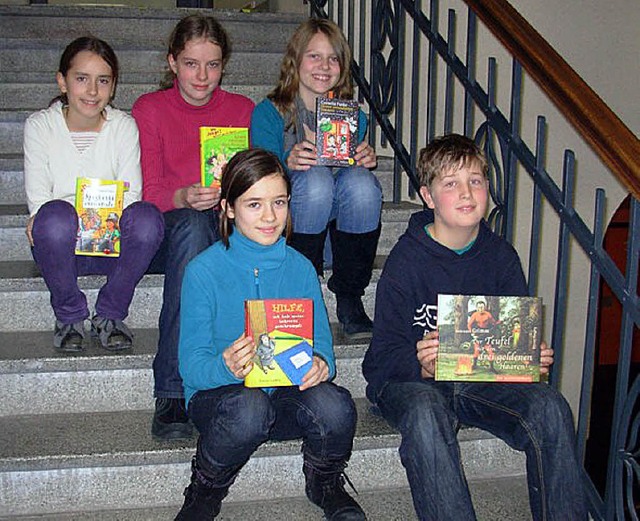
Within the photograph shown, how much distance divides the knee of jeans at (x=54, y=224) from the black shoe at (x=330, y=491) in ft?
2.95

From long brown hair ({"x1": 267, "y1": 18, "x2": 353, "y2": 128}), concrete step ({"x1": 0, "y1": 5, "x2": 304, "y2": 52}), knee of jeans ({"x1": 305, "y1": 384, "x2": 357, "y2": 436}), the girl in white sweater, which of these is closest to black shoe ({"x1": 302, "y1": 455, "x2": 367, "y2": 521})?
knee of jeans ({"x1": 305, "y1": 384, "x2": 357, "y2": 436})

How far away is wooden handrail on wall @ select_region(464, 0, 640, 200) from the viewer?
170cm

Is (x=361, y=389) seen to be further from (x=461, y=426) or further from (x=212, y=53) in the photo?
(x=212, y=53)

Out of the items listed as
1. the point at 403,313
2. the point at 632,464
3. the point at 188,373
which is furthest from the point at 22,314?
the point at 632,464

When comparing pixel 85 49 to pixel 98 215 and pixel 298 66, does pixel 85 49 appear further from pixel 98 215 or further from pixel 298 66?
pixel 298 66

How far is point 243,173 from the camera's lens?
192 centimetres

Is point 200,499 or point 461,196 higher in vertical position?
point 461,196

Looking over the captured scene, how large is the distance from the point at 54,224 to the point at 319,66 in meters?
0.95

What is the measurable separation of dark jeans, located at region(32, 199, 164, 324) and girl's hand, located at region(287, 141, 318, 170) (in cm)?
44

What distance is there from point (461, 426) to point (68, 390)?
1088 mm

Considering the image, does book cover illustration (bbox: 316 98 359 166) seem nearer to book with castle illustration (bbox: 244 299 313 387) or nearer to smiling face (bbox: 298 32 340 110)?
smiling face (bbox: 298 32 340 110)

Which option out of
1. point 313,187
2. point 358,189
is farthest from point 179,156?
point 358,189

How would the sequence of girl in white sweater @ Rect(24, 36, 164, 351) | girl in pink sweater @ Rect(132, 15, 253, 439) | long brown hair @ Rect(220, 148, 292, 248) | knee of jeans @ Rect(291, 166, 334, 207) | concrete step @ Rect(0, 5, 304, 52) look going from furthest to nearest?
concrete step @ Rect(0, 5, 304, 52) → knee of jeans @ Rect(291, 166, 334, 207) → girl in white sweater @ Rect(24, 36, 164, 351) → girl in pink sweater @ Rect(132, 15, 253, 439) → long brown hair @ Rect(220, 148, 292, 248)

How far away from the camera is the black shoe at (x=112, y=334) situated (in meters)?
2.17
